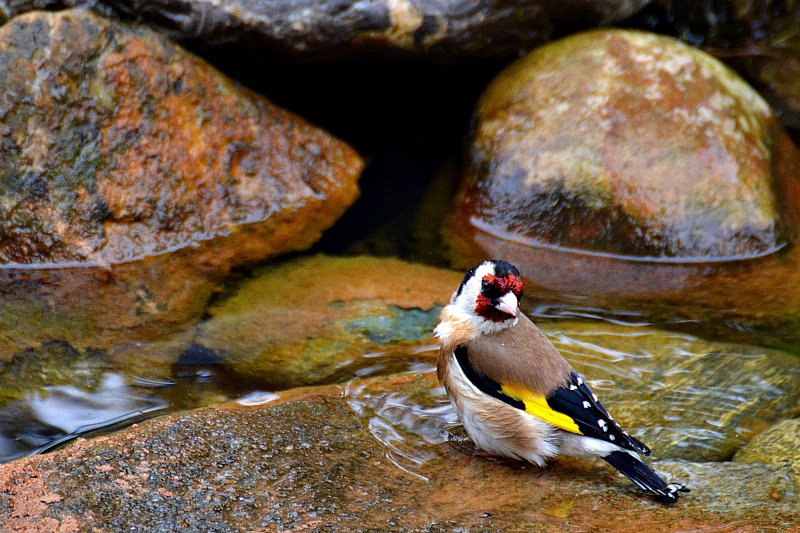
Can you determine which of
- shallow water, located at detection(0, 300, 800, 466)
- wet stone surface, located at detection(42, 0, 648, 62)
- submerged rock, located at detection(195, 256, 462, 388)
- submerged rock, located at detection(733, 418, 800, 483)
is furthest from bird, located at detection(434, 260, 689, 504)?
wet stone surface, located at detection(42, 0, 648, 62)

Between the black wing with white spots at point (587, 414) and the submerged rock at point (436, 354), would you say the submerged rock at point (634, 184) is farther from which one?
the black wing with white spots at point (587, 414)

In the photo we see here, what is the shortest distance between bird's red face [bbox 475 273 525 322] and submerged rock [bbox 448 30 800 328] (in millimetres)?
1764

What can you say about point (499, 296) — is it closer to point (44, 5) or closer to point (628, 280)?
point (628, 280)

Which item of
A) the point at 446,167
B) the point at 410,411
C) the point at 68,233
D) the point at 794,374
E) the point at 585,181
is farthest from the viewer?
the point at 446,167

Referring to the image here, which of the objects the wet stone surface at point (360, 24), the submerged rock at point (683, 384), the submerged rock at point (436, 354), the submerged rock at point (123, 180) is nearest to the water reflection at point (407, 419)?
the submerged rock at point (436, 354)

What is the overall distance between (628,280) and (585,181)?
0.82 meters

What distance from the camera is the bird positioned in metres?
3.56

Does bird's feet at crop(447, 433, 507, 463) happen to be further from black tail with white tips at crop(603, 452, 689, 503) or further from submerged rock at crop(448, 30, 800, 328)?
submerged rock at crop(448, 30, 800, 328)

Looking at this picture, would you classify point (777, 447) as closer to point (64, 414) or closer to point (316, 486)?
point (316, 486)

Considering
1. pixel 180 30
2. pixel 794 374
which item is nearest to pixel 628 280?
pixel 794 374

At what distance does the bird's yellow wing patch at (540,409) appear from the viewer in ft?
11.8

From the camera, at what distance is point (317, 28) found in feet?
20.6

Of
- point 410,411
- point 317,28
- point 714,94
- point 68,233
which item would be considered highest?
point 317,28

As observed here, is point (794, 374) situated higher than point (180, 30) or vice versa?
point (180, 30)
